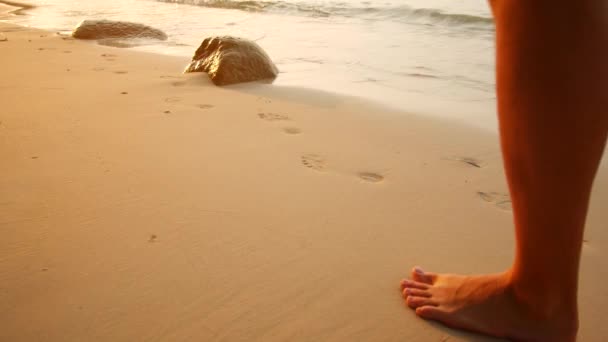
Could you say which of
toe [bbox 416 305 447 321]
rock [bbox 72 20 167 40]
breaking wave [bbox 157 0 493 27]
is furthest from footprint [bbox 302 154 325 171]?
breaking wave [bbox 157 0 493 27]

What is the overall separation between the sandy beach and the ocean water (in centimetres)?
87

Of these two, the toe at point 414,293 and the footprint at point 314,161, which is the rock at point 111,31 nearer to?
the footprint at point 314,161

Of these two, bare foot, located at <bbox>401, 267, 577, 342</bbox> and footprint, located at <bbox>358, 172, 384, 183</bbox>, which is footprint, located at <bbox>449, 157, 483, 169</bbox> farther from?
bare foot, located at <bbox>401, 267, 577, 342</bbox>

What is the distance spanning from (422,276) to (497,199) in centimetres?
72

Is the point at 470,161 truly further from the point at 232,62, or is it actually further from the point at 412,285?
the point at 232,62

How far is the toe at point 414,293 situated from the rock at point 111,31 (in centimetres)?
531

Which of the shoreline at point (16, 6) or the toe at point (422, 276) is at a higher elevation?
the shoreline at point (16, 6)

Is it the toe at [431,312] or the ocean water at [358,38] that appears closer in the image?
the toe at [431,312]

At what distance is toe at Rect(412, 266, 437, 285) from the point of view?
4.05 feet

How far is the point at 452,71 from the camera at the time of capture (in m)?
4.19

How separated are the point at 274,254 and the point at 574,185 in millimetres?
758

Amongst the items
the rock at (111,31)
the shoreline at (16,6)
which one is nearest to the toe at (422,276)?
the rock at (111,31)

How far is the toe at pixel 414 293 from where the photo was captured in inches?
46.4

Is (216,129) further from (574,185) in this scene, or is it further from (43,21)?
(43,21)
